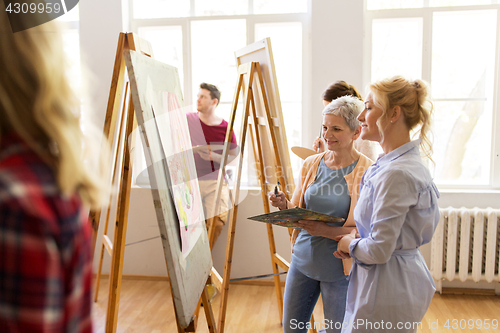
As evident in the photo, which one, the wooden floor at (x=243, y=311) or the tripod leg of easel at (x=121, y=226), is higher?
the tripod leg of easel at (x=121, y=226)

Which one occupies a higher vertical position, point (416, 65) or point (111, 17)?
point (111, 17)

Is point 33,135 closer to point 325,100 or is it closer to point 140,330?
point 325,100

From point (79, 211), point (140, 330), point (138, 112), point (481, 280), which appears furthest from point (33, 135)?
point (481, 280)

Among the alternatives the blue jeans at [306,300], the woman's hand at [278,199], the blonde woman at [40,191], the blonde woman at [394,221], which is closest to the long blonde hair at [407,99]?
the blonde woman at [394,221]

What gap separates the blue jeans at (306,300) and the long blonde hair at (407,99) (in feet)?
2.43

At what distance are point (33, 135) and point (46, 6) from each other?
0.19 m

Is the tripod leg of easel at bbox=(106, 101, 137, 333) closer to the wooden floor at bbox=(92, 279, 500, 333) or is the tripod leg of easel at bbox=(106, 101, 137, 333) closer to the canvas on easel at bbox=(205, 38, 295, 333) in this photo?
the canvas on easel at bbox=(205, 38, 295, 333)

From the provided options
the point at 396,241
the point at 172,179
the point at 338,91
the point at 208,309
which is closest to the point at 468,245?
the point at 338,91

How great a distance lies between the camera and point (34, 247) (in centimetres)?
47

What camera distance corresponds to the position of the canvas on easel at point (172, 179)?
107 cm

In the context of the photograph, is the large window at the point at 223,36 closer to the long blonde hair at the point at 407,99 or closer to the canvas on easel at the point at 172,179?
the canvas on easel at the point at 172,179

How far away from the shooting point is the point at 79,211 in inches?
20.9

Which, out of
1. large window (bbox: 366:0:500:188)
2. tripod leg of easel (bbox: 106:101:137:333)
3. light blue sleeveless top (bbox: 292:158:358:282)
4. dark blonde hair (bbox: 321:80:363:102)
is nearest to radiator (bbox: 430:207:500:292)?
large window (bbox: 366:0:500:188)

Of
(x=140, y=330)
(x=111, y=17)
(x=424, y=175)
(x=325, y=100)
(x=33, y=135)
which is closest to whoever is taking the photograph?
(x=33, y=135)
